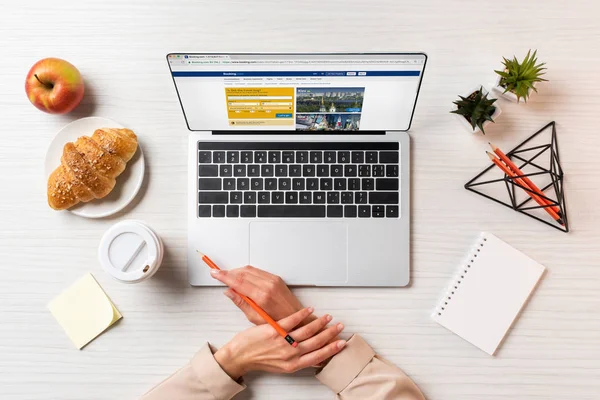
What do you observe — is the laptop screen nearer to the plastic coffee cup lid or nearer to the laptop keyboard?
the laptop keyboard

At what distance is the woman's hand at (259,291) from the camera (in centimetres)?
86

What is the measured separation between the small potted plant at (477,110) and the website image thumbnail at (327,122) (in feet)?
0.64

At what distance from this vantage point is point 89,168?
870 millimetres

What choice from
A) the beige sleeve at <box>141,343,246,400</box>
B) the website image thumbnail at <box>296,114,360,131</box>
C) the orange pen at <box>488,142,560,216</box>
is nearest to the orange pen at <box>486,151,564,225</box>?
the orange pen at <box>488,142,560,216</box>

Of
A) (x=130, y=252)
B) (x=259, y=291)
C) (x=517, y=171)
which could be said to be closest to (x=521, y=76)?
(x=517, y=171)

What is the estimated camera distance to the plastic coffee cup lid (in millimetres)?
842

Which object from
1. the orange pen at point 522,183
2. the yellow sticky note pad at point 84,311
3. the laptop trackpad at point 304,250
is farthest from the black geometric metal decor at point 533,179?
the yellow sticky note pad at point 84,311

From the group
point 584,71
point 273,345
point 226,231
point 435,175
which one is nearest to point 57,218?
point 226,231

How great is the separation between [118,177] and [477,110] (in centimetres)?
68

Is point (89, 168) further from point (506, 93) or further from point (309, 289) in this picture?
point (506, 93)

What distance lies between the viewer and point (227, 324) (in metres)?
0.91

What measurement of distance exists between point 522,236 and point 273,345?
51cm

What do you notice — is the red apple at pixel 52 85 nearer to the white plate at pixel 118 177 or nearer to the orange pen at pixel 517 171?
the white plate at pixel 118 177

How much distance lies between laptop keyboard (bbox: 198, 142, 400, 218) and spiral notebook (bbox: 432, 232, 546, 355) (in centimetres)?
18
